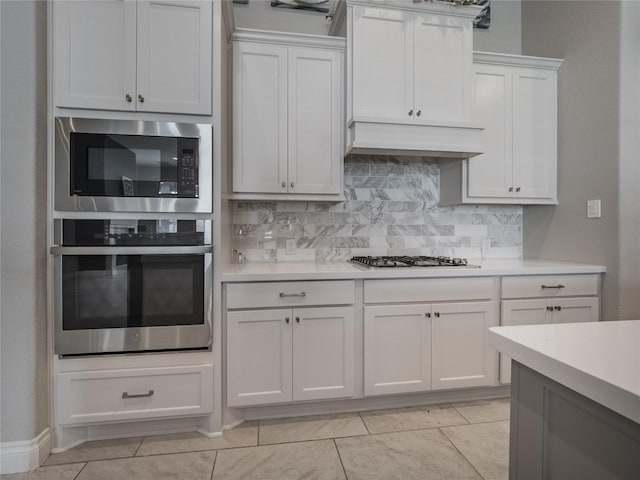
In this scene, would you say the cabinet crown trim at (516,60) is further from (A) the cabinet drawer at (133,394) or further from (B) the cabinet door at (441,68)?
(A) the cabinet drawer at (133,394)

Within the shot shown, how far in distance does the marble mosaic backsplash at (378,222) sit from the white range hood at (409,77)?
0.41 metres

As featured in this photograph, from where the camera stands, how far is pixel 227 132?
2.16 m

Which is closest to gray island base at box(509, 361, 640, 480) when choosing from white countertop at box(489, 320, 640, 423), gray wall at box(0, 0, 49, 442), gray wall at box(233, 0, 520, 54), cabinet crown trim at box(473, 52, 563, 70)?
white countertop at box(489, 320, 640, 423)

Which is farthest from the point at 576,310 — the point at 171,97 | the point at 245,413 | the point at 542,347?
the point at 171,97

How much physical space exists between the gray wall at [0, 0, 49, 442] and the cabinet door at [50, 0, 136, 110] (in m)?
0.09

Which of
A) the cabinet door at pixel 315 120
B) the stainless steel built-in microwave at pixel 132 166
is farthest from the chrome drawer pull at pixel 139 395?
the cabinet door at pixel 315 120

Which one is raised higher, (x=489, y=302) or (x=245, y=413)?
(x=489, y=302)

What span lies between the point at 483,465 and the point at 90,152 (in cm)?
241

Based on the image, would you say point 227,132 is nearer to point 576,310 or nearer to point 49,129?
point 49,129

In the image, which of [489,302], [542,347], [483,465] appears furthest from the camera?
[489,302]

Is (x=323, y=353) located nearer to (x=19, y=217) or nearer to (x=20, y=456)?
(x=20, y=456)

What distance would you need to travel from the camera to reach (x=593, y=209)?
238 centimetres

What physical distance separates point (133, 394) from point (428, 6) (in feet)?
9.28

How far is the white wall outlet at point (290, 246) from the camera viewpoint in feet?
8.42
